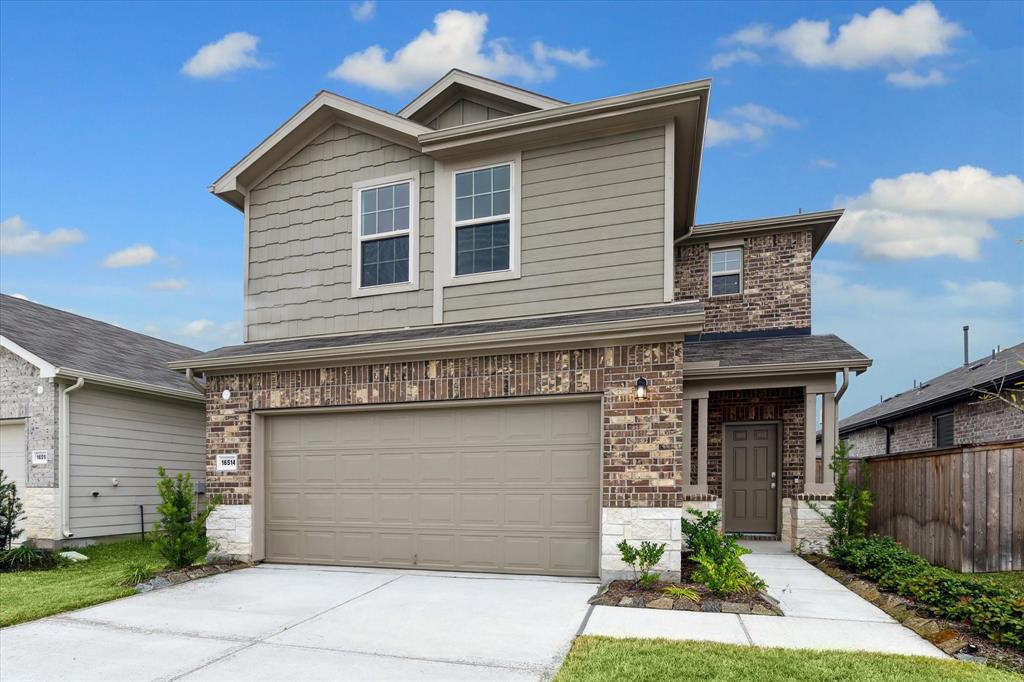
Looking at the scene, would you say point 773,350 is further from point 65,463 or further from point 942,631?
point 65,463

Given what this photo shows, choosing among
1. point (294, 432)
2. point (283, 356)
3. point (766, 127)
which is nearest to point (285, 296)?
point (283, 356)

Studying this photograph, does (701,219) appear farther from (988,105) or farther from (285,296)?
(285,296)

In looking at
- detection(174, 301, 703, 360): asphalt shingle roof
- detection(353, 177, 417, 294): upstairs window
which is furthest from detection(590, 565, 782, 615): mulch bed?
detection(353, 177, 417, 294): upstairs window

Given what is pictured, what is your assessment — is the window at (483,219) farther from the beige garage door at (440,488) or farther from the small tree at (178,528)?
the small tree at (178,528)

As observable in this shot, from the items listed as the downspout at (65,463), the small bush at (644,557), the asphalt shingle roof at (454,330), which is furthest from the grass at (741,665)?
the downspout at (65,463)

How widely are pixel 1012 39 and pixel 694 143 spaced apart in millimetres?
5283

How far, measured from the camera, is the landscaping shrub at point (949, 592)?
527cm

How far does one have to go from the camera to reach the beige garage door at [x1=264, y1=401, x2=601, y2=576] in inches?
308

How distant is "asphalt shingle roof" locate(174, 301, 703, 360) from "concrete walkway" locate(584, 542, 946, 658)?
3225 mm

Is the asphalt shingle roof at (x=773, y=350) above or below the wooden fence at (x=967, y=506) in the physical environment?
above

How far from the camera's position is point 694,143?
8922mm

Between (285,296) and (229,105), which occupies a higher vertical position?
(229,105)

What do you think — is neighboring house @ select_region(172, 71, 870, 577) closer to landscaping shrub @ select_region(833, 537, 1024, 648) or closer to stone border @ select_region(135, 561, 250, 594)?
stone border @ select_region(135, 561, 250, 594)

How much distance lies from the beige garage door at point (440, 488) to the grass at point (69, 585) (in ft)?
6.79
